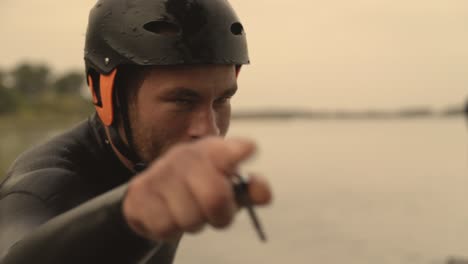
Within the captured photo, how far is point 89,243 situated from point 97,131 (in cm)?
167

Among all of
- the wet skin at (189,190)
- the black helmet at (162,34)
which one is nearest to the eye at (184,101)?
the black helmet at (162,34)

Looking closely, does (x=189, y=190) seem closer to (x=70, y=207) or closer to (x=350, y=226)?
(x=70, y=207)

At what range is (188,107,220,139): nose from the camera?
2.82m

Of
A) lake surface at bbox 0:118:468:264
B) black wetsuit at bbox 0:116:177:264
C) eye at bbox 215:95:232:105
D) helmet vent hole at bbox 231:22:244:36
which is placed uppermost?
helmet vent hole at bbox 231:22:244:36

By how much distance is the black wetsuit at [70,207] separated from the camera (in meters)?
Result: 1.65

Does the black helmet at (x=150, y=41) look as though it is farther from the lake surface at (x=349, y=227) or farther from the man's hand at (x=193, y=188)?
the lake surface at (x=349, y=227)

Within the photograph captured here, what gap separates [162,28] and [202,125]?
2.17 feet

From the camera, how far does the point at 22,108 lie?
8450 centimetres

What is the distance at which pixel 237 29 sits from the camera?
11.5ft

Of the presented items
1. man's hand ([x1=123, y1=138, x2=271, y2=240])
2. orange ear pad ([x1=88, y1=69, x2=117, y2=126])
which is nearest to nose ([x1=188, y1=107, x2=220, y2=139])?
orange ear pad ([x1=88, y1=69, x2=117, y2=126])

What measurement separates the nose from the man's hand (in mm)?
1407

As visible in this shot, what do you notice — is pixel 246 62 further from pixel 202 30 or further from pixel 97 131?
pixel 97 131

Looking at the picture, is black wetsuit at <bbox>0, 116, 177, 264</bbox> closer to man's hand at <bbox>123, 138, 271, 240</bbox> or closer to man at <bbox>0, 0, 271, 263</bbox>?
man at <bbox>0, 0, 271, 263</bbox>

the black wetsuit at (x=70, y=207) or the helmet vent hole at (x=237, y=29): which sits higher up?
the helmet vent hole at (x=237, y=29)
